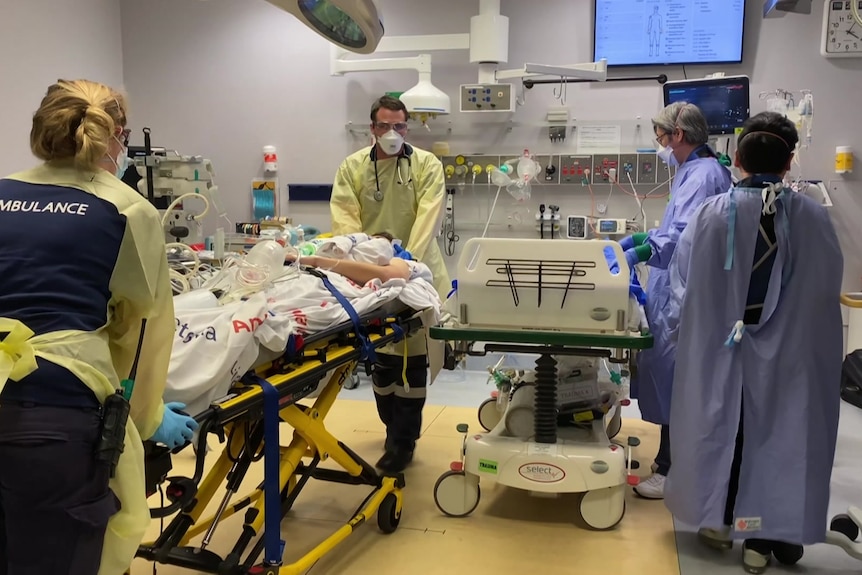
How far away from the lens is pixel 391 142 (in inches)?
133

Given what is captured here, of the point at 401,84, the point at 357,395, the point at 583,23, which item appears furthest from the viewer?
the point at 401,84

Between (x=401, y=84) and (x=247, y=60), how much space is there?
4.16 feet

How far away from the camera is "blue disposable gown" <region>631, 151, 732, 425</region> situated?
9.85 feet

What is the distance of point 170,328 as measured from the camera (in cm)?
153

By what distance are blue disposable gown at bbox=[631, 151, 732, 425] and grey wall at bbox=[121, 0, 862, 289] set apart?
1.88m

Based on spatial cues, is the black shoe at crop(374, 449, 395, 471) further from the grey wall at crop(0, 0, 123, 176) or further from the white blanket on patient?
the grey wall at crop(0, 0, 123, 176)

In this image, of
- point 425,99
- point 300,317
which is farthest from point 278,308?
point 425,99

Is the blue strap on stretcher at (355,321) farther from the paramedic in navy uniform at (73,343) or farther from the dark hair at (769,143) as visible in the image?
the dark hair at (769,143)

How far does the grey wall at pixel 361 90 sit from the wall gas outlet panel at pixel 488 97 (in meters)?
0.29

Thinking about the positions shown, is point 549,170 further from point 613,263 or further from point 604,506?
point 604,506

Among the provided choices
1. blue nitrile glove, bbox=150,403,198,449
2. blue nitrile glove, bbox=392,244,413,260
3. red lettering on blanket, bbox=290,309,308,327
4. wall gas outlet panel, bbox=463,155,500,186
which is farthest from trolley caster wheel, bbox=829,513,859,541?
wall gas outlet panel, bbox=463,155,500,186

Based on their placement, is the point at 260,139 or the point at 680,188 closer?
the point at 680,188

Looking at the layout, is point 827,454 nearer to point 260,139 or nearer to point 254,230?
point 254,230

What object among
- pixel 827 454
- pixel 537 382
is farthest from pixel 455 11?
→ pixel 827 454
